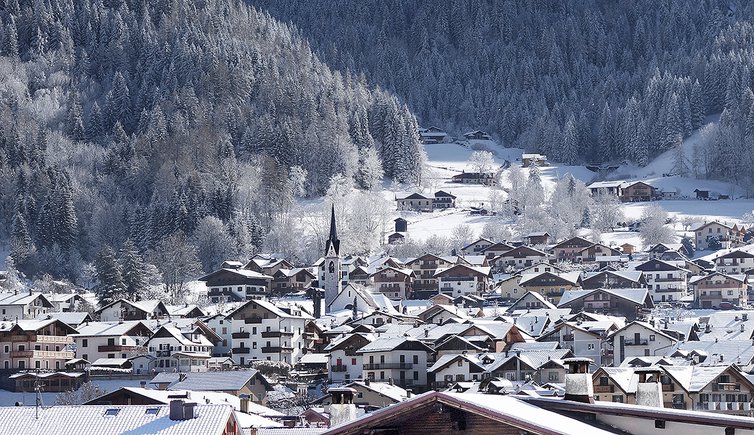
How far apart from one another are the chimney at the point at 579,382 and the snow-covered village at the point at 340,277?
0.10 ft

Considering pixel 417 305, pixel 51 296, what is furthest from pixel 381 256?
pixel 51 296

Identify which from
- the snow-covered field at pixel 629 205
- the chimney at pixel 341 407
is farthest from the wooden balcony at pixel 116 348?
the chimney at pixel 341 407

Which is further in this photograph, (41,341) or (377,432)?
(41,341)

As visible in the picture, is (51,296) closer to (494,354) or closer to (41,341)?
(41,341)

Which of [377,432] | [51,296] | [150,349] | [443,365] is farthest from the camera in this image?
[51,296]

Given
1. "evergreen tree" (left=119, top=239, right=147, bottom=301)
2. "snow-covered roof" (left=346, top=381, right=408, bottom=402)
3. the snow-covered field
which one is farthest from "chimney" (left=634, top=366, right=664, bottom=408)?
the snow-covered field

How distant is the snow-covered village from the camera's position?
38.6 meters

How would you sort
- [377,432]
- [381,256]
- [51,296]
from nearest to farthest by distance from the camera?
1. [377,432]
2. [51,296]
3. [381,256]

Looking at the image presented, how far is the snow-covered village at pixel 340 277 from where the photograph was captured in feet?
127

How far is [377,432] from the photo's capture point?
18656 millimetres

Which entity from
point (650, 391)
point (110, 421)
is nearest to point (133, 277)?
point (110, 421)

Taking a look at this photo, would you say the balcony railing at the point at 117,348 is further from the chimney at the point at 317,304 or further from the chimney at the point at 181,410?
the chimney at the point at 181,410

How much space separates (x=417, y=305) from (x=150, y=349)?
33.8 meters

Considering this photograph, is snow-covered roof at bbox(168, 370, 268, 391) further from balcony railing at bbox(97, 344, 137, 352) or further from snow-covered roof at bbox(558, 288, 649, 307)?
snow-covered roof at bbox(558, 288, 649, 307)
